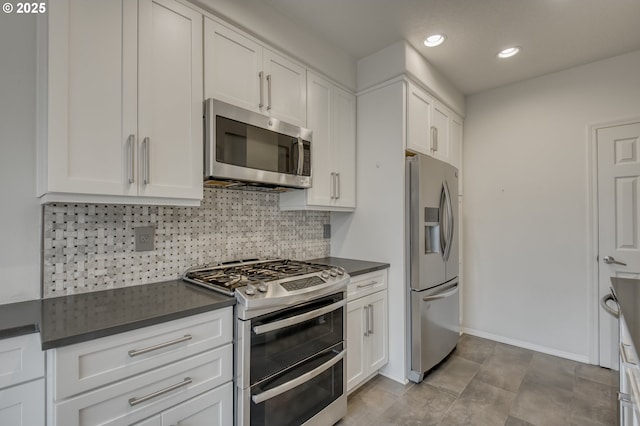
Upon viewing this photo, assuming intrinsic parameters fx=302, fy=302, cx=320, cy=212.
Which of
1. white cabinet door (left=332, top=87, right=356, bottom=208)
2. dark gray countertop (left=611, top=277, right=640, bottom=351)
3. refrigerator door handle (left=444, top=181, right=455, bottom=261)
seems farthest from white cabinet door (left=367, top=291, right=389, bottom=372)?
dark gray countertop (left=611, top=277, right=640, bottom=351)

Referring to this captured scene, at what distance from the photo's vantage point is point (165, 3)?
1468 millimetres

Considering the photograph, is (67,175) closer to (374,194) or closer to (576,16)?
(374,194)

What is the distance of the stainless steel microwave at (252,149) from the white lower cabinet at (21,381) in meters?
0.96

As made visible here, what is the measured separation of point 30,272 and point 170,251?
1.95 feet

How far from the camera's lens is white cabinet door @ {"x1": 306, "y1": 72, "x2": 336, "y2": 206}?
7.34 ft

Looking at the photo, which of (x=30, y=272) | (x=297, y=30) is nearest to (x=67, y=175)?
(x=30, y=272)

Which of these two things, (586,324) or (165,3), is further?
(586,324)

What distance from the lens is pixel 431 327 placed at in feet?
7.84

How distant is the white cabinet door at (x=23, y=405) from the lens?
949 mm

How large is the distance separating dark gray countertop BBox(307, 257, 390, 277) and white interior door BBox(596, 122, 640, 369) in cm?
190

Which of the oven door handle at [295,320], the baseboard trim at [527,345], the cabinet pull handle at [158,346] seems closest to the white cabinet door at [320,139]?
the oven door handle at [295,320]

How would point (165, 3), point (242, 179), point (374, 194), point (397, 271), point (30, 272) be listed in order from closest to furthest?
point (30, 272) → point (165, 3) → point (242, 179) → point (397, 271) → point (374, 194)

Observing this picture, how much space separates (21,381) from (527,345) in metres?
3.62

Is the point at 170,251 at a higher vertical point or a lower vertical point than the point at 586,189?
lower
